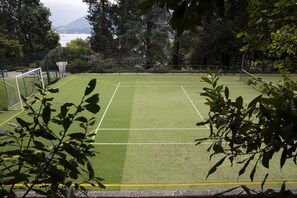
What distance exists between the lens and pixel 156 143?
41.3 feet

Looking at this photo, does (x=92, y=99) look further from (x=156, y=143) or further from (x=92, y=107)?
(x=156, y=143)

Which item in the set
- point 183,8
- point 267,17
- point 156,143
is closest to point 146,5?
point 183,8

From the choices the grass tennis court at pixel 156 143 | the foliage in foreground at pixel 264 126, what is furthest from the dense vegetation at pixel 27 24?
the foliage in foreground at pixel 264 126

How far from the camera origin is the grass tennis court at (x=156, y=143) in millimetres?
9305

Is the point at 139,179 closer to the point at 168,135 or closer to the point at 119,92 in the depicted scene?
the point at 168,135

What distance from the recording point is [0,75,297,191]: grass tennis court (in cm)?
930

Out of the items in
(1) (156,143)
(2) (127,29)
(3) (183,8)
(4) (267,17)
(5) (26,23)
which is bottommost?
(1) (156,143)

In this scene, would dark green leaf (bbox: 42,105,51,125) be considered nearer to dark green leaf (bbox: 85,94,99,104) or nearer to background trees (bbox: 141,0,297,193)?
dark green leaf (bbox: 85,94,99,104)

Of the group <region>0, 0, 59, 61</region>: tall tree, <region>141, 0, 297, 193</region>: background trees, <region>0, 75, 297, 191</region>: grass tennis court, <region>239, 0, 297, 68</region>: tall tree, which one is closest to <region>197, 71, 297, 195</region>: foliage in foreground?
<region>141, 0, 297, 193</region>: background trees

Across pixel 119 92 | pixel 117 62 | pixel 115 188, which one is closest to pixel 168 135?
pixel 115 188

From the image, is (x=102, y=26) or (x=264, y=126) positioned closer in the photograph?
(x=264, y=126)

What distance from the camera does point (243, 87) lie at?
25.5m

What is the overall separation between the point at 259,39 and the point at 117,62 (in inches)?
1420

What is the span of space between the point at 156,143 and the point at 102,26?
35.5 metres
